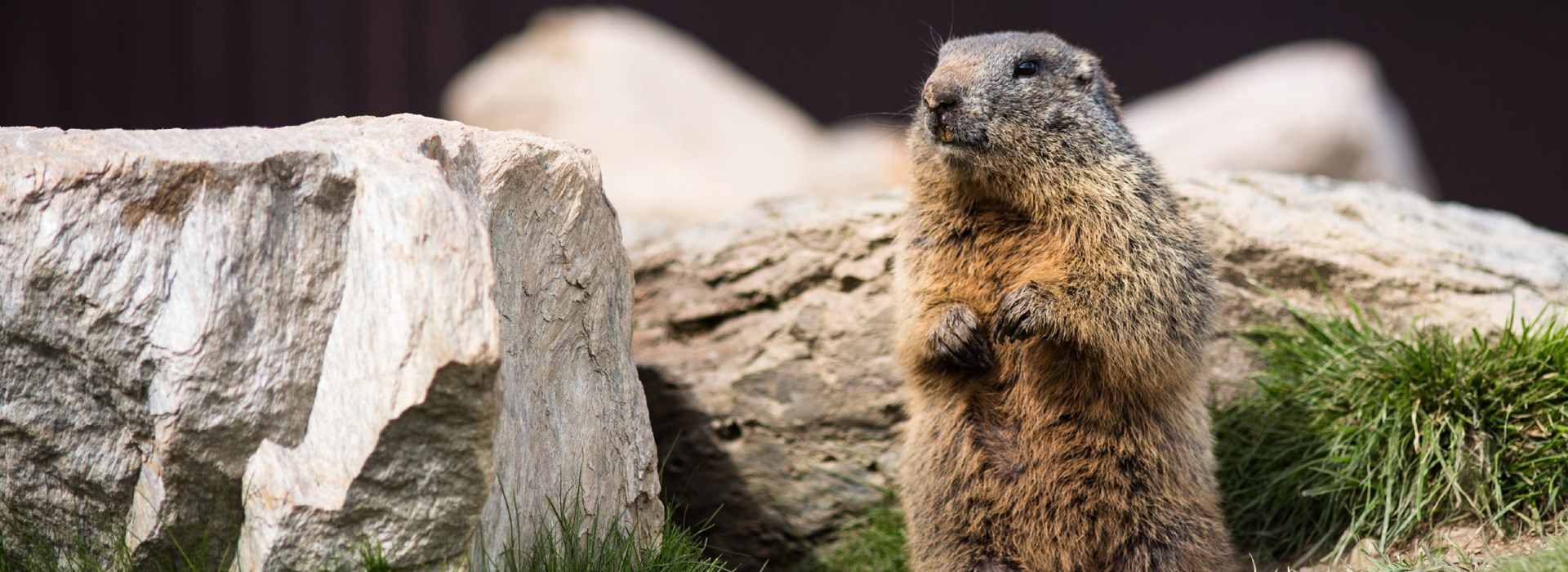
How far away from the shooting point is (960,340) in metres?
3.40

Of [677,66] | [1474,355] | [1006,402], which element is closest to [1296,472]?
[1474,355]

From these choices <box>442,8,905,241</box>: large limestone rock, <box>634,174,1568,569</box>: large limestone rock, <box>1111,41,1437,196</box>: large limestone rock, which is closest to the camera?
<box>634,174,1568,569</box>: large limestone rock

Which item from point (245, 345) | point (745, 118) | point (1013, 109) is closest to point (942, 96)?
point (1013, 109)

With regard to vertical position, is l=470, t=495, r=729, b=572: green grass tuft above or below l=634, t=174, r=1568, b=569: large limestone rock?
below

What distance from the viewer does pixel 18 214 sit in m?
2.47

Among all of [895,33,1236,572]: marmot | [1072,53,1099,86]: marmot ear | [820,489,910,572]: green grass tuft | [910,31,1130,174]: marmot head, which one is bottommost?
[820,489,910,572]: green grass tuft

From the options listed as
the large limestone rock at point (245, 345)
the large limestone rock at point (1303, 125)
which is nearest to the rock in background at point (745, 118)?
the large limestone rock at point (1303, 125)

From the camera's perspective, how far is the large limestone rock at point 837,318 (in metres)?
4.24

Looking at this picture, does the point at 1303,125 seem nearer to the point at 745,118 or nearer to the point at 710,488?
the point at 745,118

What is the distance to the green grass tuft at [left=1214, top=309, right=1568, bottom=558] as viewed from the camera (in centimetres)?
342

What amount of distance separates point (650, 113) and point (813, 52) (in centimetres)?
180

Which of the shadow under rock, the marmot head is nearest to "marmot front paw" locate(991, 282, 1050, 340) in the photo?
the marmot head

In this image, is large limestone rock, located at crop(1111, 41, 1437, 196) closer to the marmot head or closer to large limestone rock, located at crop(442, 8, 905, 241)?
large limestone rock, located at crop(442, 8, 905, 241)

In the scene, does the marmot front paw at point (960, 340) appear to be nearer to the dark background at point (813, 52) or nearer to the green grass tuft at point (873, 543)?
the green grass tuft at point (873, 543)
